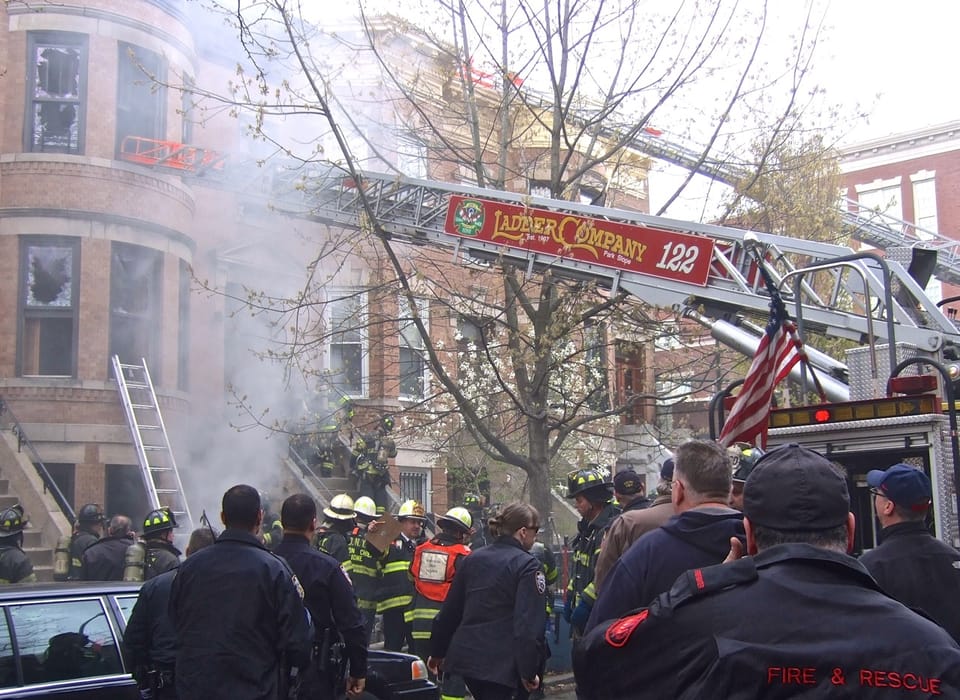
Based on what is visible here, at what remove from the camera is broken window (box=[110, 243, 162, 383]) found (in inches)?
581

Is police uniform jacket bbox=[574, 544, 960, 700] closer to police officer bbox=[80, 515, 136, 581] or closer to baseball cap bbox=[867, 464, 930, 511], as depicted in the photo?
baseball cap bbox=[867, 464, 930, 511]

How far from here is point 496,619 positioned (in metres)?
5.66

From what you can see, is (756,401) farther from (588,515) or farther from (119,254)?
(119,254)

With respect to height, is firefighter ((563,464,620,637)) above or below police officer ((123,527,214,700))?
above

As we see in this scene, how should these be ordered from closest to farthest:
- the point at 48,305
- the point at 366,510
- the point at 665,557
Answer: the point at 665,557 → the point at 366,510 → the point at 48,305

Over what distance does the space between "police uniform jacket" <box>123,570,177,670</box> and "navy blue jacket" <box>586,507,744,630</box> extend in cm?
271

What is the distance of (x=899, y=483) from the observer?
4062 mm

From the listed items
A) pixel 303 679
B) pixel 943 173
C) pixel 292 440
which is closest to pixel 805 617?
pixel 303 679

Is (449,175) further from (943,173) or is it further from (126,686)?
(943,173)

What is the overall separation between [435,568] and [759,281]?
3.70 metres

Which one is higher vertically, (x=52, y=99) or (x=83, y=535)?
(x=52, y=99)

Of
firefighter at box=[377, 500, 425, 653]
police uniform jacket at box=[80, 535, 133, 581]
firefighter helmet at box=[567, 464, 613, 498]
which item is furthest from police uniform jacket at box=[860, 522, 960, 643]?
police uniform jacket at box=[80, 535, 133, 581]

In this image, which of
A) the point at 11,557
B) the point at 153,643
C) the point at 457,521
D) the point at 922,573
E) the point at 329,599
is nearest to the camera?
the point at 922,573

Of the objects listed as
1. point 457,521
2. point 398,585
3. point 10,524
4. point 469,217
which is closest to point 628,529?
point 457,521
